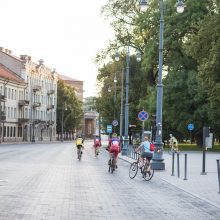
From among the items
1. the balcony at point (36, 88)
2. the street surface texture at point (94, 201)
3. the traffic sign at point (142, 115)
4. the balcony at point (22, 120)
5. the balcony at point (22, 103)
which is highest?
the balcony at point (36, 88)

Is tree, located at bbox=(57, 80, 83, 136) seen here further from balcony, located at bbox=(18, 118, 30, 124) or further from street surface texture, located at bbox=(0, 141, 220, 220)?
street surface texture, located at bbox=(0, 141, 220, 220)

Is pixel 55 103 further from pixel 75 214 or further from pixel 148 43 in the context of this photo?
pixel 75 214

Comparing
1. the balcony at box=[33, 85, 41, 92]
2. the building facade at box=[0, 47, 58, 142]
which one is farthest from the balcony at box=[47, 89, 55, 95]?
the balcony at box=[33, 85, 41, 92]

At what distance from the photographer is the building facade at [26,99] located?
358 feet

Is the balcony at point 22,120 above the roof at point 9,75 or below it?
below

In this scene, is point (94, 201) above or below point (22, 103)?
below

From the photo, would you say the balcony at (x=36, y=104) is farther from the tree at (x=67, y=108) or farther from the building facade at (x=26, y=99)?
the tree at (x=67, y=108)

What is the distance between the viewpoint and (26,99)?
404 ft

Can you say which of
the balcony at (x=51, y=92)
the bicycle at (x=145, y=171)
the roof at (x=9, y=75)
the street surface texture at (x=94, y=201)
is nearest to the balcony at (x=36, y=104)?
the balcony at (x=51, y=92)

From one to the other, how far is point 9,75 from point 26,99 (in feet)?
37.2

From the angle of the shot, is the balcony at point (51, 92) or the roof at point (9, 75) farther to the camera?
the balcony at point (51, 92)

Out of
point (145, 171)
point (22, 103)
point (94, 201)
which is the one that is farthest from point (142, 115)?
point (22, 103)

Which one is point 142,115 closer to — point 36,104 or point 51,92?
point 36,104

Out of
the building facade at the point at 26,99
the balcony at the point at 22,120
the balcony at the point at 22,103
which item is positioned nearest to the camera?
the building facade at the point at 26,99
